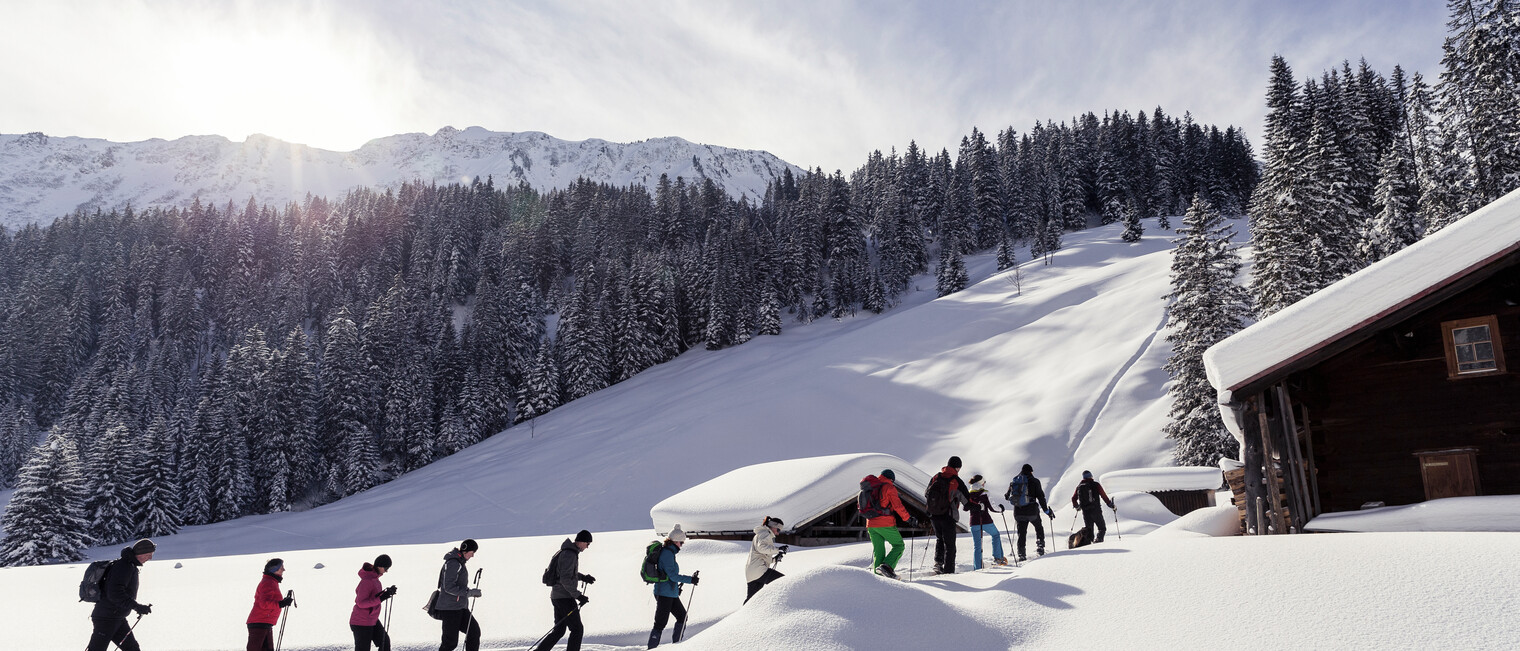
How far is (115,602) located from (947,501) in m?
11.4

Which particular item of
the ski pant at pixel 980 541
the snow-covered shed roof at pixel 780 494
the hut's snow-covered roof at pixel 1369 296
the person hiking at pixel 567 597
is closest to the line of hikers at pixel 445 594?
the person hiking at pixel 567 597

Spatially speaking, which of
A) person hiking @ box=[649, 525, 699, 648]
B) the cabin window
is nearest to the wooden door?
the cabin window

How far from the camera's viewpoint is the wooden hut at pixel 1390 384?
1091cm

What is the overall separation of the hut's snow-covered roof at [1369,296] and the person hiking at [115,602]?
1529cm

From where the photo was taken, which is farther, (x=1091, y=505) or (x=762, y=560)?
(x=1091, y=505)

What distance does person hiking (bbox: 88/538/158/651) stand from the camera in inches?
356

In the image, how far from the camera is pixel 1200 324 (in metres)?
26.0

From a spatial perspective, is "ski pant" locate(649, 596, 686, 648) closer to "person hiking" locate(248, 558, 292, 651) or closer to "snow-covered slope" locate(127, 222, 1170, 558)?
"person hiking" locate(248, 558, 292, 651)

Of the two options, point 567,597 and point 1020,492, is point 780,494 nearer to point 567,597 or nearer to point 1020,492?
point 1020,492

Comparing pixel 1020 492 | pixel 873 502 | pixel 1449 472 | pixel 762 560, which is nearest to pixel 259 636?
pixel 762 560

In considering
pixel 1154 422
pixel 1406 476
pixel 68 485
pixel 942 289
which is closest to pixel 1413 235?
pixel 1154 422

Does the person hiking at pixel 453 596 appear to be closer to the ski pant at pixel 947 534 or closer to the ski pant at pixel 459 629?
the ski pant at pixel 459 629

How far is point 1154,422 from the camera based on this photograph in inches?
1201

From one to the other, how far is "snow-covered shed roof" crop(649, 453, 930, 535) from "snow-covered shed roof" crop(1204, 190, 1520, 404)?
8.67 metres
